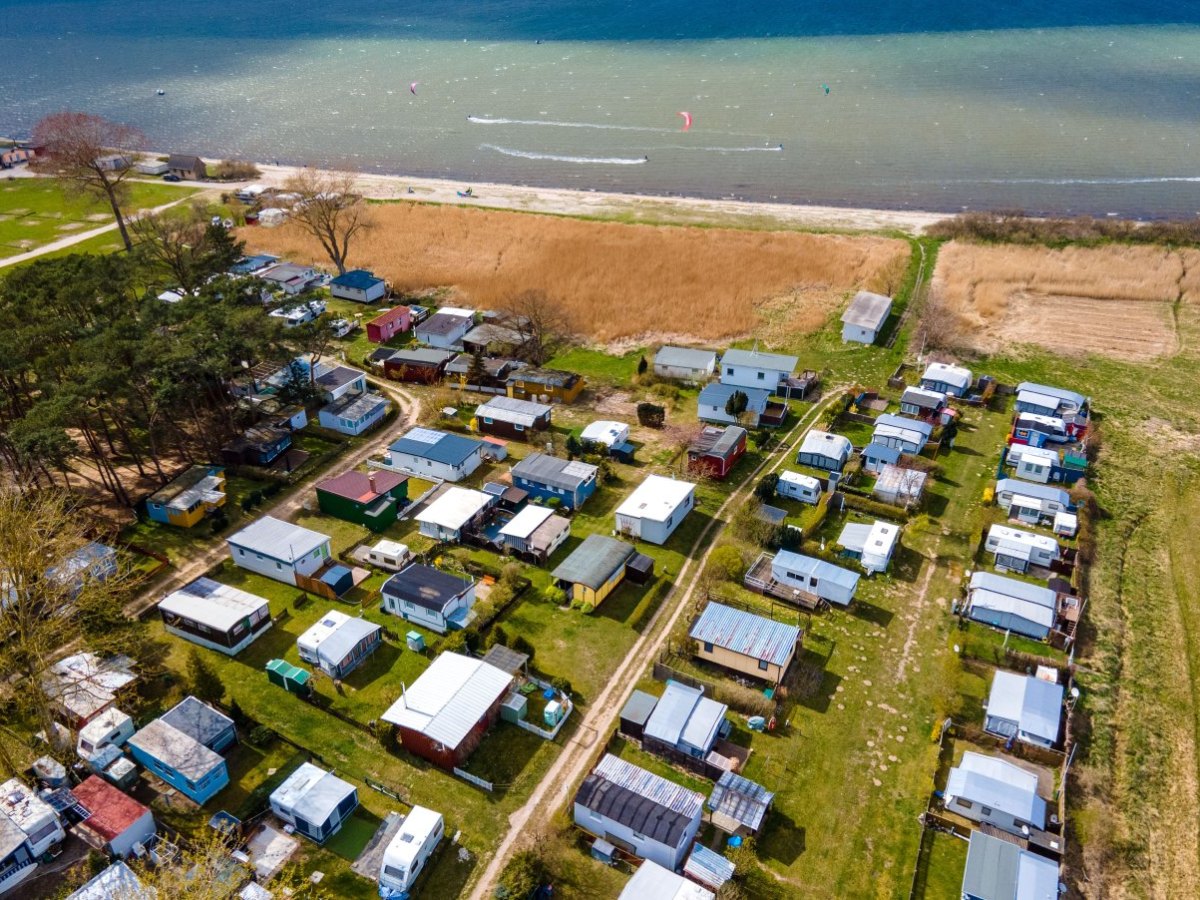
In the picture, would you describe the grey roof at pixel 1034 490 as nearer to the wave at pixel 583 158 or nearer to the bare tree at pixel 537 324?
the bare tree at pixel 537 324

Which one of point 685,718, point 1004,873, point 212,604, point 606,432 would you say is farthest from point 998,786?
point 212,604

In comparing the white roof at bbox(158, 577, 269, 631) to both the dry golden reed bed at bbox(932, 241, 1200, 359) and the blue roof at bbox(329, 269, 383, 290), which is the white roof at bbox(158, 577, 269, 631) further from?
the dry golden reed bed at bbox(932, 241, 1200, 359)

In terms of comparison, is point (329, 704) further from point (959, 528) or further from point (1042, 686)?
point (959, 528)

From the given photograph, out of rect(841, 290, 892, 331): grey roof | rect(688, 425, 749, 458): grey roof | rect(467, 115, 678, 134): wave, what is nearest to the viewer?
rect(688, 425, 749, 458): grey roof

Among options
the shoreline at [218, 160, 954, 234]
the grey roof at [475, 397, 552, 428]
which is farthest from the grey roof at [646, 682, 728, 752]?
the shoreline at [218, 160, 954, 234]

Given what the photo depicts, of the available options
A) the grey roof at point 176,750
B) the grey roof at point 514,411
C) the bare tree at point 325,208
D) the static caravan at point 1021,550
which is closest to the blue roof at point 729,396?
the grey roof at point 514,411

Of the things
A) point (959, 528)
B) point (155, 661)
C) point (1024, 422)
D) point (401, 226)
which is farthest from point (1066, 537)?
point (401, 226)

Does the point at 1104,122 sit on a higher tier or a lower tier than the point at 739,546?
higher
